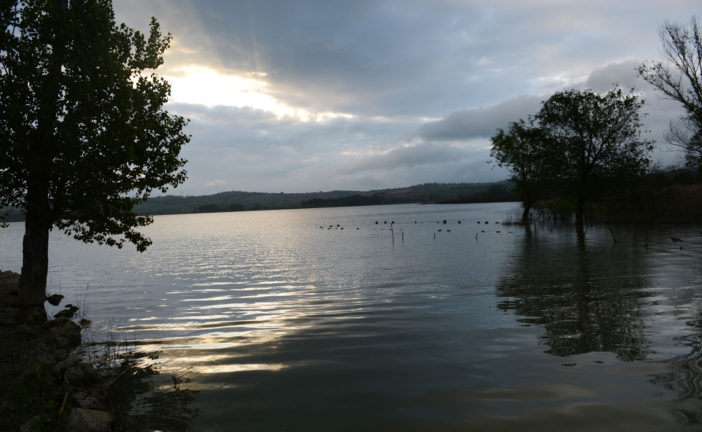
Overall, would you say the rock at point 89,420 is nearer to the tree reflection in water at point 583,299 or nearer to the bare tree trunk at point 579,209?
the tree reflection in water at point 583,299

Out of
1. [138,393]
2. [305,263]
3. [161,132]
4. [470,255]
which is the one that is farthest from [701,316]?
[305,263]

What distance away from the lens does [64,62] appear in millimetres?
16031

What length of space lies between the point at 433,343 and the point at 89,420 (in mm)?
8963

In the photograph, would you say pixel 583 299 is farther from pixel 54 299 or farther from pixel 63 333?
pixel 54 299

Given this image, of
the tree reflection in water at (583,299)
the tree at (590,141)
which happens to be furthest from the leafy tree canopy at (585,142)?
the tree reflection in water at (583,299)

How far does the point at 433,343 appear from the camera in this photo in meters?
12.8

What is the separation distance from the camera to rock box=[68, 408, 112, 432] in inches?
277

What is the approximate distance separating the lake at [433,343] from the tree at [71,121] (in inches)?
201

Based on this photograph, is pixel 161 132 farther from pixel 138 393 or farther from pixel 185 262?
pixel 185 262

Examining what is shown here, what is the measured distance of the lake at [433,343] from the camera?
8.23 metres

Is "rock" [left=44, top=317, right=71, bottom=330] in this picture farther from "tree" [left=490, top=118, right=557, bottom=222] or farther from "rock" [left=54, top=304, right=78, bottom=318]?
"tree" [left=490, top=118, right=557, bottom=222]

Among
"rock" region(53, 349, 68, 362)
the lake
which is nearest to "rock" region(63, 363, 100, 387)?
the lake

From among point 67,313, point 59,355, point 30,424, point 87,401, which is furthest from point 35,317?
point 30,424

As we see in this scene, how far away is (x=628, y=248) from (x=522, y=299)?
23.5 metres
